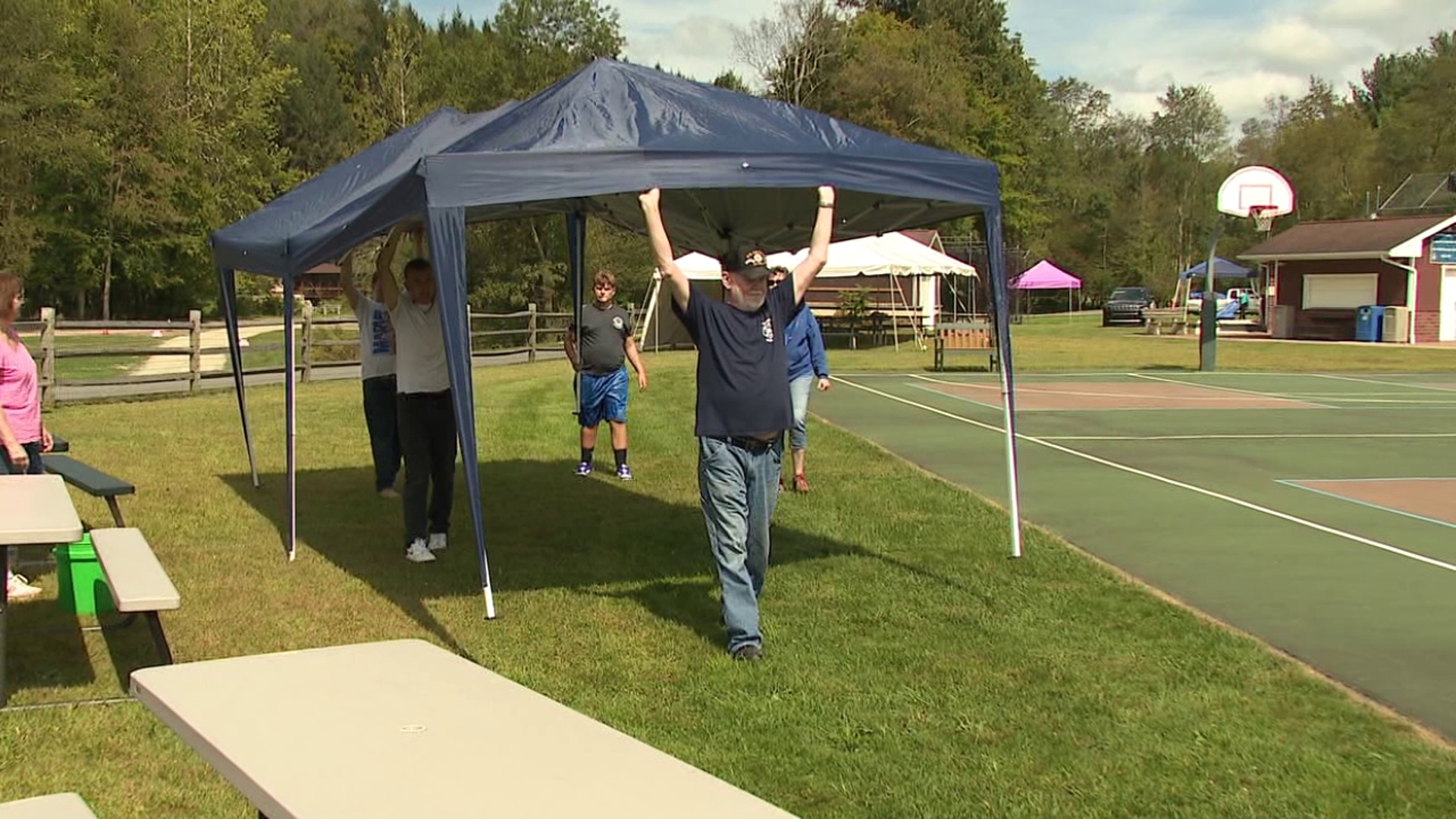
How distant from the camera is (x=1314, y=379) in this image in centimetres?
2505

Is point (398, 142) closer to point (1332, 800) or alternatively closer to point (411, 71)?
point (1332, 800)

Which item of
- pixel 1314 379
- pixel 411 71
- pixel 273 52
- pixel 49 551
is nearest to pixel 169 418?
pixel 49 551

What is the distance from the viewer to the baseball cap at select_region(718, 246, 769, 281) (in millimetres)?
6285

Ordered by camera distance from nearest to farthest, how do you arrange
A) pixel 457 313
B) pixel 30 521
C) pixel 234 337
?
pixel 30 521 < pixel 457 313 < pixel 234 337

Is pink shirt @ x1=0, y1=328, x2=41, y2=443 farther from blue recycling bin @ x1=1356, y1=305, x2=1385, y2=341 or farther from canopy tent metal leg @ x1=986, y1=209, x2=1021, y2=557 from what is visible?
blue recycling bin @ x1=1356, y1=305, x2=1385, y2=341

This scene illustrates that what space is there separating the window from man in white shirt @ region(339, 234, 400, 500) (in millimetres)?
38873

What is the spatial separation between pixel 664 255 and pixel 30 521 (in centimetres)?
293

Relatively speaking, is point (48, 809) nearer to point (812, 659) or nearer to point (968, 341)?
point (812, 659)

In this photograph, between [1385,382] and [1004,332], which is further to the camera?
[1385,382]

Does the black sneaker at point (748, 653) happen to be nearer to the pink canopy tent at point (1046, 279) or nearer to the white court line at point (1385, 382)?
the white court line at point (1385, 382)

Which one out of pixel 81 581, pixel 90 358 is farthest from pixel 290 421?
pixel 90 358

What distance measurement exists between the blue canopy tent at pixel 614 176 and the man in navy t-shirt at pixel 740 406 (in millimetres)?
518

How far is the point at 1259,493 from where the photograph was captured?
1110cm

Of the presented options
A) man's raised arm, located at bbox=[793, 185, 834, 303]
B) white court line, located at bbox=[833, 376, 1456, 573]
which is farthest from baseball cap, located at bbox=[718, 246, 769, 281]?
white court line, located at bbox=[833, 376, 1456, 573]
